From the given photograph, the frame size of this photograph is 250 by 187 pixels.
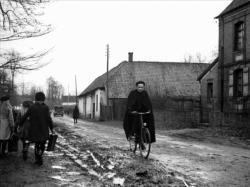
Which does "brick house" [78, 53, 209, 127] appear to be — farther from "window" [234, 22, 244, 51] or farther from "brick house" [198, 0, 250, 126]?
"window" [234, 22, 244, 51]

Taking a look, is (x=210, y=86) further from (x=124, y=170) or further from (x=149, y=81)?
(x=124, y=170)

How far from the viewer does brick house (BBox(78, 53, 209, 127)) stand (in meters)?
44.1

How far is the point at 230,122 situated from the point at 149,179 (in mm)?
16465

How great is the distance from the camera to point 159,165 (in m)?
7.96

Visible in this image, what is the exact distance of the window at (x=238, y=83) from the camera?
24122mm

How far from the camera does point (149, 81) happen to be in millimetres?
46156

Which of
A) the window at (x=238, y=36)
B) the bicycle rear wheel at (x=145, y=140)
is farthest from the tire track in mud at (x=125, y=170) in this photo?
the window at (x=238, y=36)

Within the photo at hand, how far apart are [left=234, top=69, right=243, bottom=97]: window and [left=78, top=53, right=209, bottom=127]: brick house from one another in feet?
59.7

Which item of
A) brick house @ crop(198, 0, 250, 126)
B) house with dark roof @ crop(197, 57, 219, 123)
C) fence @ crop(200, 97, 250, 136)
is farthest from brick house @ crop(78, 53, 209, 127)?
brick house @ crop(198, 0, 250, 126)

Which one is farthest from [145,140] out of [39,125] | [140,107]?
[39,125]

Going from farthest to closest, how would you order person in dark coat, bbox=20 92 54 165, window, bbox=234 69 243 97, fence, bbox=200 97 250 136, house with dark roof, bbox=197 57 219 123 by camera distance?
house with dark roof, bbox=197 57 219 123
window, bbox=234 69 243 97
fence, bbox=200 97 250 136
person in dark coat, bbox=20 92 54 165

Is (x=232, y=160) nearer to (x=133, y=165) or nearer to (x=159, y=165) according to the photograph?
(x=159, y=165)

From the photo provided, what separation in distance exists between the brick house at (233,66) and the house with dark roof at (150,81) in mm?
17099

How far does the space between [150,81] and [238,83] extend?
22.2 m
